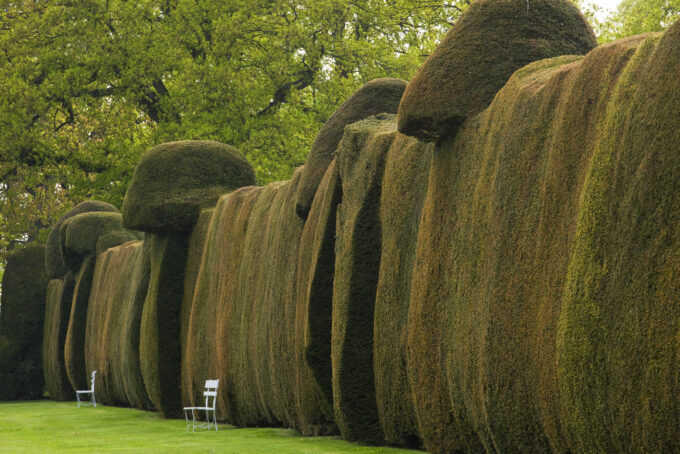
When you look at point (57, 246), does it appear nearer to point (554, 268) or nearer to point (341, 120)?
point (341, 120)

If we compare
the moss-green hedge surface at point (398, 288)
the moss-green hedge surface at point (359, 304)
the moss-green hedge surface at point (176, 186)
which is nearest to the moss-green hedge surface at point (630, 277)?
the moss-green hedge surface at point (398, 288)

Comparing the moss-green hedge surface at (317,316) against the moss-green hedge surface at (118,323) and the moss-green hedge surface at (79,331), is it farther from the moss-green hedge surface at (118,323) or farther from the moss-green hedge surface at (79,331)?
the moss-green hedge surface at (79,331)

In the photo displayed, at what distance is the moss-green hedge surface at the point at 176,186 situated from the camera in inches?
671

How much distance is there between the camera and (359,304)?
10.7 meters

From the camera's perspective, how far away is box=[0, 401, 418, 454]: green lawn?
1104cm

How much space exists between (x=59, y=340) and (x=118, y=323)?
5555 millimetres

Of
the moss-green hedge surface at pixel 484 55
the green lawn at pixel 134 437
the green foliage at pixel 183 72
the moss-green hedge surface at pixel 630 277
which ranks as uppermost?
the green foliage at pixel 183 72

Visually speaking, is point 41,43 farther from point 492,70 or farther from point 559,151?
point 559,151

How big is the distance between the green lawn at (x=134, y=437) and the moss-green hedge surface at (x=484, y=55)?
355 cm

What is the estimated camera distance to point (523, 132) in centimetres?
754

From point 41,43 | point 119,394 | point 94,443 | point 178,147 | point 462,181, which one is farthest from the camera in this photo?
point 41,43

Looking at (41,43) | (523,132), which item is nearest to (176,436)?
(523,132)

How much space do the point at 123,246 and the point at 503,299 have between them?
664 inches

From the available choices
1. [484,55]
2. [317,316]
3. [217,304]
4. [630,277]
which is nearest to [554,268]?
[630,277]
